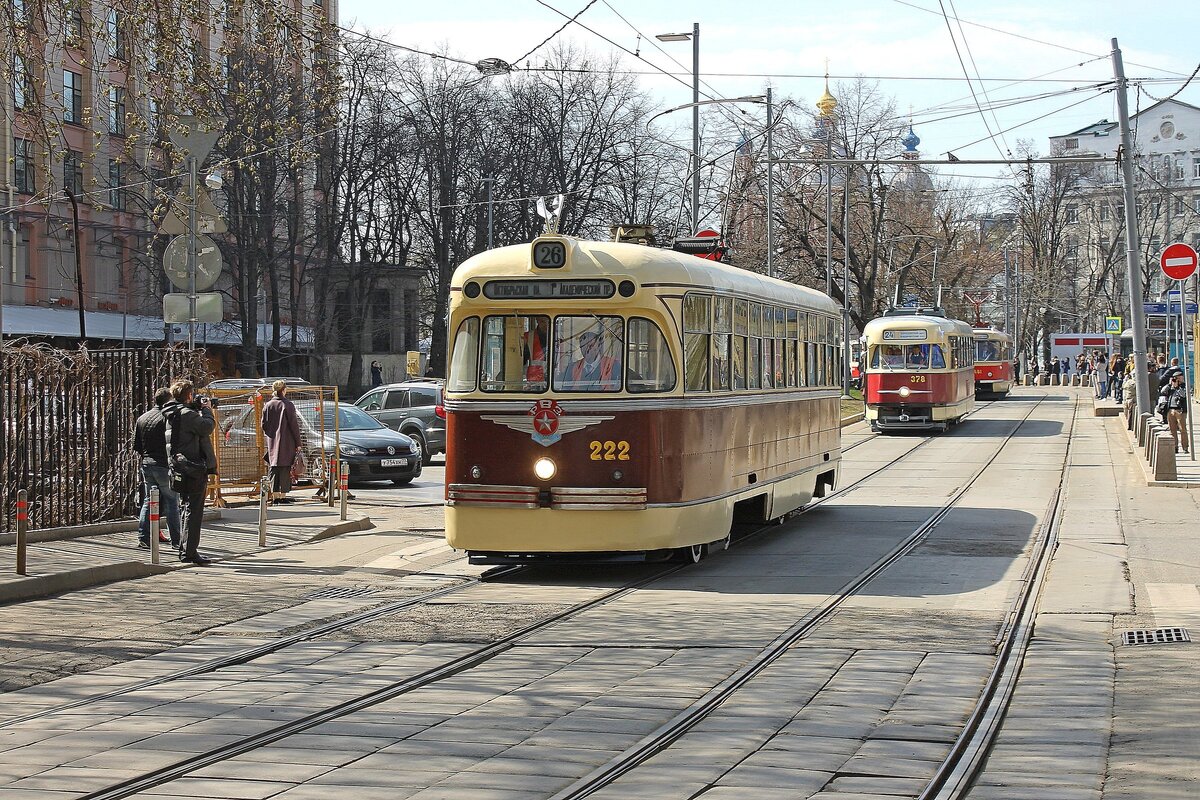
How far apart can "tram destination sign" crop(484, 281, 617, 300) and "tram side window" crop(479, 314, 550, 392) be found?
19 centimetres

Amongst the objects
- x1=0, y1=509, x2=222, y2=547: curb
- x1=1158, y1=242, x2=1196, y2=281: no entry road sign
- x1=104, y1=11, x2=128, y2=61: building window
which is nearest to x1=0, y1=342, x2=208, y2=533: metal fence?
x1=0, y1=509, x2=222, y2=547: curb

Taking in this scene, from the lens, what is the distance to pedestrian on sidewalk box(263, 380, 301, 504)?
20891 millimetres

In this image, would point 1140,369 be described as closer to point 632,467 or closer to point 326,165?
point 632,467

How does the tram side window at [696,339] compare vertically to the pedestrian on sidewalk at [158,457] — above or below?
above

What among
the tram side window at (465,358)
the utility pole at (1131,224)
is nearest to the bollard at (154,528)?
the tram side window at (465,358)

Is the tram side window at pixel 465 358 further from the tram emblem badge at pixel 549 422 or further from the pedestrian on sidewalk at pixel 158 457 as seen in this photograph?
the pedestrian on sidewalk at pixel 158 457

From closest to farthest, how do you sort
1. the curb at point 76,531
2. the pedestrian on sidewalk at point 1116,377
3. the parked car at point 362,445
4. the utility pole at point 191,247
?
1. the curb at point 76,531
2. the utility pole at point 191,247
3. the parked car at point 362,445
4. the pedestrian on sidewalk at point 1116,377

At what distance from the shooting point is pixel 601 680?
9.13 metres

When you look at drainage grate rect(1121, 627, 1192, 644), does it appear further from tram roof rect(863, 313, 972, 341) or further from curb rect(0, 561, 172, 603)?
tram roof rect(863, 313, 972, 341)

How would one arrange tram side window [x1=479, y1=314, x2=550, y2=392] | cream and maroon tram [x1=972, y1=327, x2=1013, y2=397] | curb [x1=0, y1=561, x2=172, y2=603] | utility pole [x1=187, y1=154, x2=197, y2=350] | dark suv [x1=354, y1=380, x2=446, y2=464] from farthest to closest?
cream and maroon tram [x1=972, y1=327, x2=1013, y2=397]
dark suv [x1=354, y1=380, x2=446, y2=464]
utility pole [x1=187, y1=154, x2=197, y2=350]
tram side window [x1=479, y1=314, x2=550, y2=392]
curb [x1=0, y1=561, x2=172, y2=603]

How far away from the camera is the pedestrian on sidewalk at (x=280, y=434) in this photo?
20.9m

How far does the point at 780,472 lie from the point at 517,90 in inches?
1792

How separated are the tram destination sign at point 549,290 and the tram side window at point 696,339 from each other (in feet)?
2.66

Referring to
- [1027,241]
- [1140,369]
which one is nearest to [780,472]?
[1140,369]
